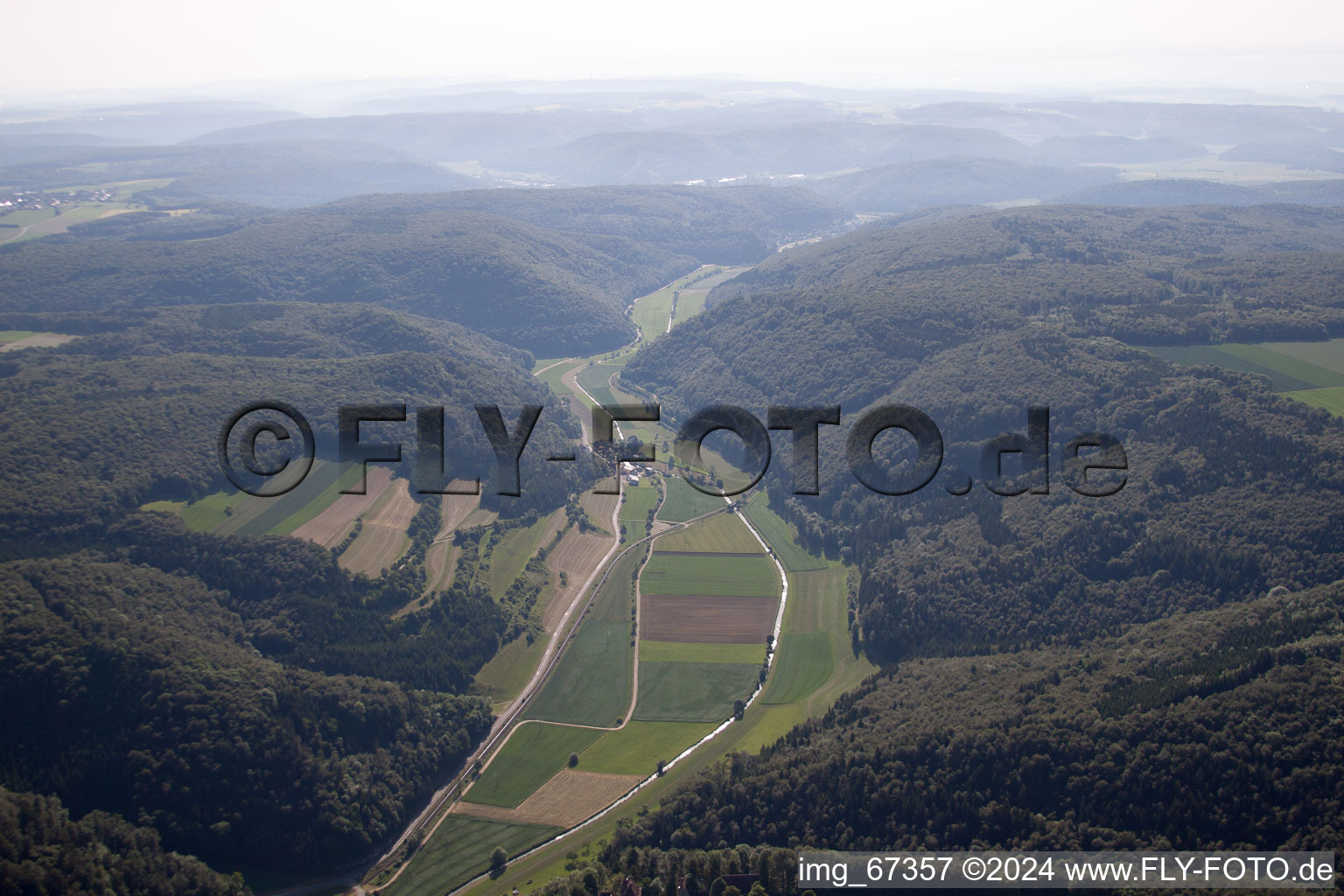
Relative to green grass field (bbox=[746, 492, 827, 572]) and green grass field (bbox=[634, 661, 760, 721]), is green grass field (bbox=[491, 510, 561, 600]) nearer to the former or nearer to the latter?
green grass field (bbox=[634, 661, 760, 721])

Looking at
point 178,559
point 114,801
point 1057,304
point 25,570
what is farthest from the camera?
point 1057,304

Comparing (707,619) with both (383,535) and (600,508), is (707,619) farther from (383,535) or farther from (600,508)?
(383,535)

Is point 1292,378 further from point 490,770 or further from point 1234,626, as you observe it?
point 490,770

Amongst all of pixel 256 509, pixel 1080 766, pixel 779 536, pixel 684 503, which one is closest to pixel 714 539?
pixel 779 536

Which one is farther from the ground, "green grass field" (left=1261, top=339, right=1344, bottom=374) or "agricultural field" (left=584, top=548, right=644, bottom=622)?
"green grass field" (left=1261, top=339, right=1344, bottom=374)

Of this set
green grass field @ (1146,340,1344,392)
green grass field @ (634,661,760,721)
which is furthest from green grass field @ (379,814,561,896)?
green grass field @ (1146,340,1344,392)

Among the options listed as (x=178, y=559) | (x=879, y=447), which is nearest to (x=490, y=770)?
(x=178, y=559)
